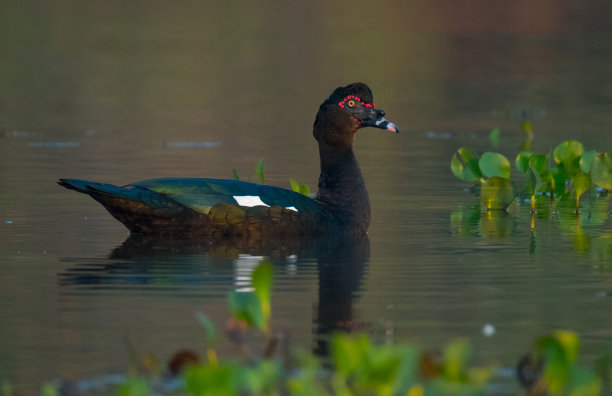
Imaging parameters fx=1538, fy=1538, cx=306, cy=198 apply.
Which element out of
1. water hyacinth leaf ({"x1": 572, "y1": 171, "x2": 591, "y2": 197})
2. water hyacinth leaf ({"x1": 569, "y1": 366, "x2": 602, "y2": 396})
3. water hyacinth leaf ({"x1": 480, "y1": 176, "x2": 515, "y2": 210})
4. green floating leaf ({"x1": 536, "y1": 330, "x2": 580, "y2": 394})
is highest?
water hyacinth leaf ({"x1": 572, "y1": 171, "x2": 591, "y2": 197})

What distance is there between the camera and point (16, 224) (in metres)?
12.0

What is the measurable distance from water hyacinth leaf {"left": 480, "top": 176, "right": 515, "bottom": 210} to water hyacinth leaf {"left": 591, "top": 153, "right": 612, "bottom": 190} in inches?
28.7

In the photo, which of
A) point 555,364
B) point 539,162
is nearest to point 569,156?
point 539,162

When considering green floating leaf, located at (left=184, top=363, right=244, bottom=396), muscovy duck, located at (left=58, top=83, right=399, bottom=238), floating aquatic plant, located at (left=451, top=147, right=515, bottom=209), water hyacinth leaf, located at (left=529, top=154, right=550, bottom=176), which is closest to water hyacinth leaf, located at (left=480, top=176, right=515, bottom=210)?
floating aquatic plant, located at (left=451, top=147, right=515, bottom=209)

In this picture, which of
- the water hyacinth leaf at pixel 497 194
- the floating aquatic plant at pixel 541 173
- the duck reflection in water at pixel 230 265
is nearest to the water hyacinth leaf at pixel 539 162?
the floating aquatic plant at pixel 541 173

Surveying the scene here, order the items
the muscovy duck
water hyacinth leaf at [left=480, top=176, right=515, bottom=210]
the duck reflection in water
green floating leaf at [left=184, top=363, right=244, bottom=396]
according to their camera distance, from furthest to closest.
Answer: water hyacinth leaf at [left=480, top=176, right=515, bottom=210], the muscovy duck, the duck reflection in water, green floating leaf at [left=184, top=363, right=244, bottom=396]

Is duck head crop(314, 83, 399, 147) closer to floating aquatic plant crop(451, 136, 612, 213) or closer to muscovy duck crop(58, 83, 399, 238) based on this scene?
muscovy duck crop(58, 83, 399, 238)

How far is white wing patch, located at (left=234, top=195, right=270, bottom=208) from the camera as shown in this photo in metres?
11.1

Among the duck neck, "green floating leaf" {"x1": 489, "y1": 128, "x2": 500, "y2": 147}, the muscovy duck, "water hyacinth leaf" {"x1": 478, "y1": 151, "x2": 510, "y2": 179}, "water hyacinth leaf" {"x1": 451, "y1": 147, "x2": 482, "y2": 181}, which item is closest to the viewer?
the muscovy duck

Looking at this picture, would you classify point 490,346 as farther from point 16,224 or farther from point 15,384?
point 16,224

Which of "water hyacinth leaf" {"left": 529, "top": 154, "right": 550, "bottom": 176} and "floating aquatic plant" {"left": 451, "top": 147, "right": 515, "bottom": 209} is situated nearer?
"floating aquatic plant" {"left": 451, "top": 147, "right": 515, "bottom": 209}

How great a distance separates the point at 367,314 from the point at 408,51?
92.2ft

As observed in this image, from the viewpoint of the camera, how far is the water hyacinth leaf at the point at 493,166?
13477mm

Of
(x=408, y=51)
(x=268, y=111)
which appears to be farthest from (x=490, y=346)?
(x=408, y=51)
